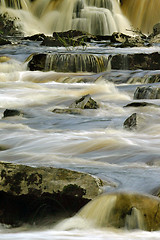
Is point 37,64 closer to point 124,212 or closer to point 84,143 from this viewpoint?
point 84,143

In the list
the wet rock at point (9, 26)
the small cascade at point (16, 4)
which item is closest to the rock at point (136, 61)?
the wet rock at point (9, 26)

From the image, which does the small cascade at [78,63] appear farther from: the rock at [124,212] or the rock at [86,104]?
the rock at [124,212]

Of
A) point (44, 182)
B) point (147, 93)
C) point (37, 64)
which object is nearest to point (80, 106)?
point (147, 93)

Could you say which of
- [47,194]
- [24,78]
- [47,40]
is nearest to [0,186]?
[47,194]

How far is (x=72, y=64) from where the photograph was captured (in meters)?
12.6

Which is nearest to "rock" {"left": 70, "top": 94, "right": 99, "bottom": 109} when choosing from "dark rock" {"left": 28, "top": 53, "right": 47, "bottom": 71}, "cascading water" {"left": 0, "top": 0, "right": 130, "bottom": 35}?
"dark rock" {"left": 28, "top": 53, "right": 47, "bottom": 71}

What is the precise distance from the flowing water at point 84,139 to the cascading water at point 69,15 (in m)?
20.5

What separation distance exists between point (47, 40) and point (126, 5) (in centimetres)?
1708

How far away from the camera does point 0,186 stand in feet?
8.32

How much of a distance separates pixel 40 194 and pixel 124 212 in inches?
20.6

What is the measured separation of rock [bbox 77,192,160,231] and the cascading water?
28.5 m

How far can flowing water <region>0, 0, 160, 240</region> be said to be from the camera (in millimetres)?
2305

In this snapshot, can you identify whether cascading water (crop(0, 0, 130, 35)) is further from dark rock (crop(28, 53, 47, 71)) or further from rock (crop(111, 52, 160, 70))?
rock (crop(111, 52, 160, 70))

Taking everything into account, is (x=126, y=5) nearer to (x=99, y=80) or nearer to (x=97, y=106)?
(x=99, y=80)
